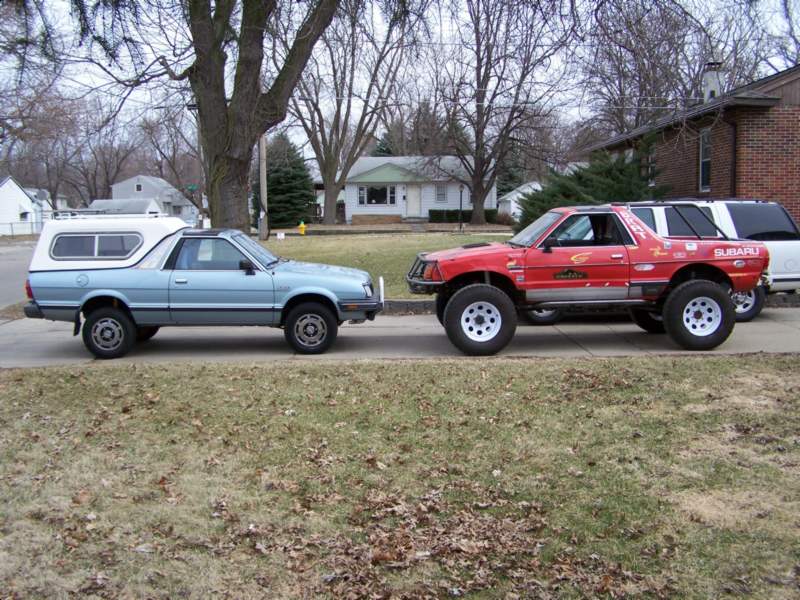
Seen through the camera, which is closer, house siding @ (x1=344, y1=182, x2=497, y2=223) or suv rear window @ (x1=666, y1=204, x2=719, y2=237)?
suv rear window @ (x1=666, y1=204, x2=719, y2=237)

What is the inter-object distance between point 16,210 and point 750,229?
7931cm

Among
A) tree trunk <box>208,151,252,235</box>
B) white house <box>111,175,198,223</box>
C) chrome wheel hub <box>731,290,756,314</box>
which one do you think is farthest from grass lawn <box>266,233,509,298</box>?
white house <box>111,175,198,223</box>

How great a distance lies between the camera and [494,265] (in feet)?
31.9

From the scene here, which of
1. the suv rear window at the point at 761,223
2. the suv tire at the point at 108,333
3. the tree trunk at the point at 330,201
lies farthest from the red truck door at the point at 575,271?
the tree trunk at the point at 330,201

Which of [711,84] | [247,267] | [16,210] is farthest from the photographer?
[16,210]

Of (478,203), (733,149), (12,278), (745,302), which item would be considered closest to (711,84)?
(733,149)

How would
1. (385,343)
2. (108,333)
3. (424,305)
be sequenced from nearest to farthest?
(108,333), (385,343), (424,305)

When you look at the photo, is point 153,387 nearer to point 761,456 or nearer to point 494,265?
point 494,265

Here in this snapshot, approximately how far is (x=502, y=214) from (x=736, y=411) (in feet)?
165

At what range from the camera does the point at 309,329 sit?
9992 mm

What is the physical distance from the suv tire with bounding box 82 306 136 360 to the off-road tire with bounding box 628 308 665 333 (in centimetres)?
696

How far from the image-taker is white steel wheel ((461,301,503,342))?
9.55 m

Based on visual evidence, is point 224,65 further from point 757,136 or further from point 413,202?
point 413,202

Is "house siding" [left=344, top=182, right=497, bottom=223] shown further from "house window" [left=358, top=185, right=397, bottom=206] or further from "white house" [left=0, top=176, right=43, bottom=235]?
"white house" [left=0, top=176, right=43, bottom=235]
